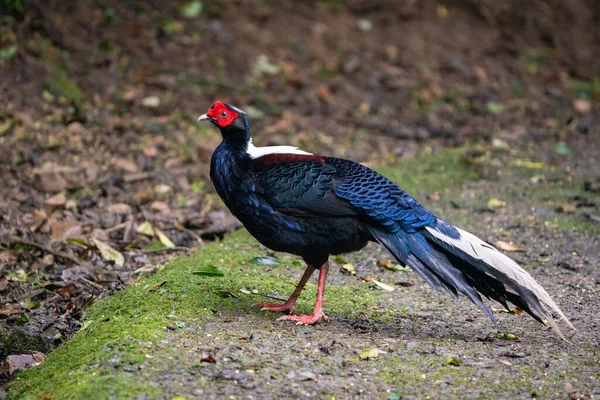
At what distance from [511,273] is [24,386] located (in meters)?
2.54

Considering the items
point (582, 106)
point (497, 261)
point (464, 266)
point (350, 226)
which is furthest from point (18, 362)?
point (582, 106)

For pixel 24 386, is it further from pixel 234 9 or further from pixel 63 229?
pixel 234 9

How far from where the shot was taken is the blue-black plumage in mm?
4398

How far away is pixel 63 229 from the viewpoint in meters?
6.09

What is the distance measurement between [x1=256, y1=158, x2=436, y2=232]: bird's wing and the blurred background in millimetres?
1401

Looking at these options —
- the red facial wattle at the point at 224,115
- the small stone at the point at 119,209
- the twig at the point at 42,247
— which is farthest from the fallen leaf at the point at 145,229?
the red facial wattle at the point at 224,115

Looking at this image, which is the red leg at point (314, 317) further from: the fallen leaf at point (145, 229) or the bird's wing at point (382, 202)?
the fallen leaf at point (145, 229)

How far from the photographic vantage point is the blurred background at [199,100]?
609 centimetres

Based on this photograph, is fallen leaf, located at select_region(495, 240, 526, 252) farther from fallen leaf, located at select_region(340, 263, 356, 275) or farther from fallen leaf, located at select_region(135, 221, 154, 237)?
fallen leaf, located at select_region(135, 221, 154, 237)

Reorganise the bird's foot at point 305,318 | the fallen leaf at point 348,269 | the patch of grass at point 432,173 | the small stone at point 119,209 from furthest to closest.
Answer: the patch of grass at point 432,173 < the small stone at point 119,209 < the fallen leaf at point 348,269 < the bird's foot at point 305,318

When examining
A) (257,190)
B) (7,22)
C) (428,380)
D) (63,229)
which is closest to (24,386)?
(257,190)

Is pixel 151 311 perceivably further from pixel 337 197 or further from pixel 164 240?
pixel 164 240

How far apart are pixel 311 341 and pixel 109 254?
2.21 meters

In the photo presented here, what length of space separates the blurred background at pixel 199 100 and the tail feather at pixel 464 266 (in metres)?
1.96
